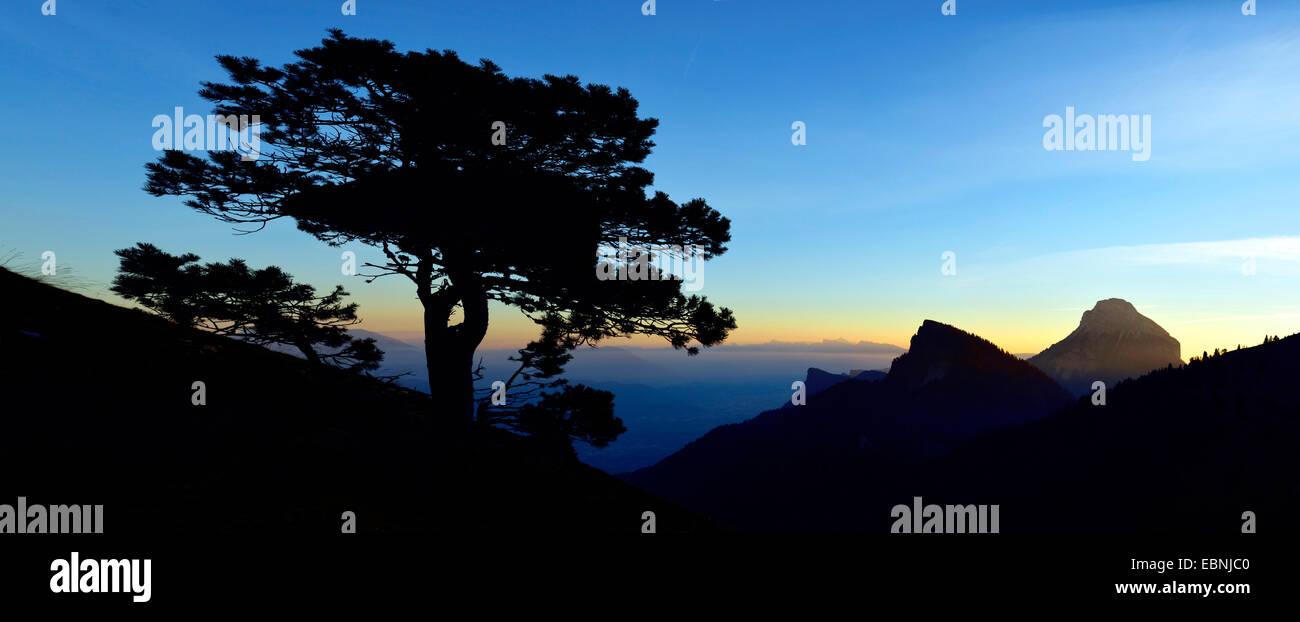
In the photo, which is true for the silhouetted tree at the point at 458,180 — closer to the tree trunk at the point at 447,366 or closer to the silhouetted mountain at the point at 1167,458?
the tree trunk at the point at 447,366

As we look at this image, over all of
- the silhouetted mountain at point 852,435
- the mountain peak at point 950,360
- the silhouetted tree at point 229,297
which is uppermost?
the silhouetted tree at point 229,297

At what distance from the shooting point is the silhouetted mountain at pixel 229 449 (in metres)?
6.54

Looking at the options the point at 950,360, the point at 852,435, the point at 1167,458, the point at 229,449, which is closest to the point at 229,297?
the point at 229,449

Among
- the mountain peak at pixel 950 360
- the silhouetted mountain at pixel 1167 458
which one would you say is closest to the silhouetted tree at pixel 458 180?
the silhouetted mountain at pixel 1167 458

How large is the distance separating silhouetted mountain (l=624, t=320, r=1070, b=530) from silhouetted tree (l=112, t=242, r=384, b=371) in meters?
82.4

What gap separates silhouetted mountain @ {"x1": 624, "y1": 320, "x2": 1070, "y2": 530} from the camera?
299ft

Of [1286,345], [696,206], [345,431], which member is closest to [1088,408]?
[1286,345]

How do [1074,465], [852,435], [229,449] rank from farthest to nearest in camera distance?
1. [852,435]
2. [1074,465]
3. [229,449]

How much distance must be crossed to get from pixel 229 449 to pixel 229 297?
16.3 ft

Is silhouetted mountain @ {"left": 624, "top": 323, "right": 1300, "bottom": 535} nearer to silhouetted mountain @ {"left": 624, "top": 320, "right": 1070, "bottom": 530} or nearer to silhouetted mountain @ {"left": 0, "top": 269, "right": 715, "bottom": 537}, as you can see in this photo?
silhouetted mountain @ {"left": 624, "top": 320, "right": 1070, "bottom": 530}

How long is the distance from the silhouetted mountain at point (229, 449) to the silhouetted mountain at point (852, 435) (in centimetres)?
8003

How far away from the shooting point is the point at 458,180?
10523 mm

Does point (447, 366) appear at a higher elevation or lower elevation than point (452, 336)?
lower

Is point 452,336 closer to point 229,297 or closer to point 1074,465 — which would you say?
point 229,297
